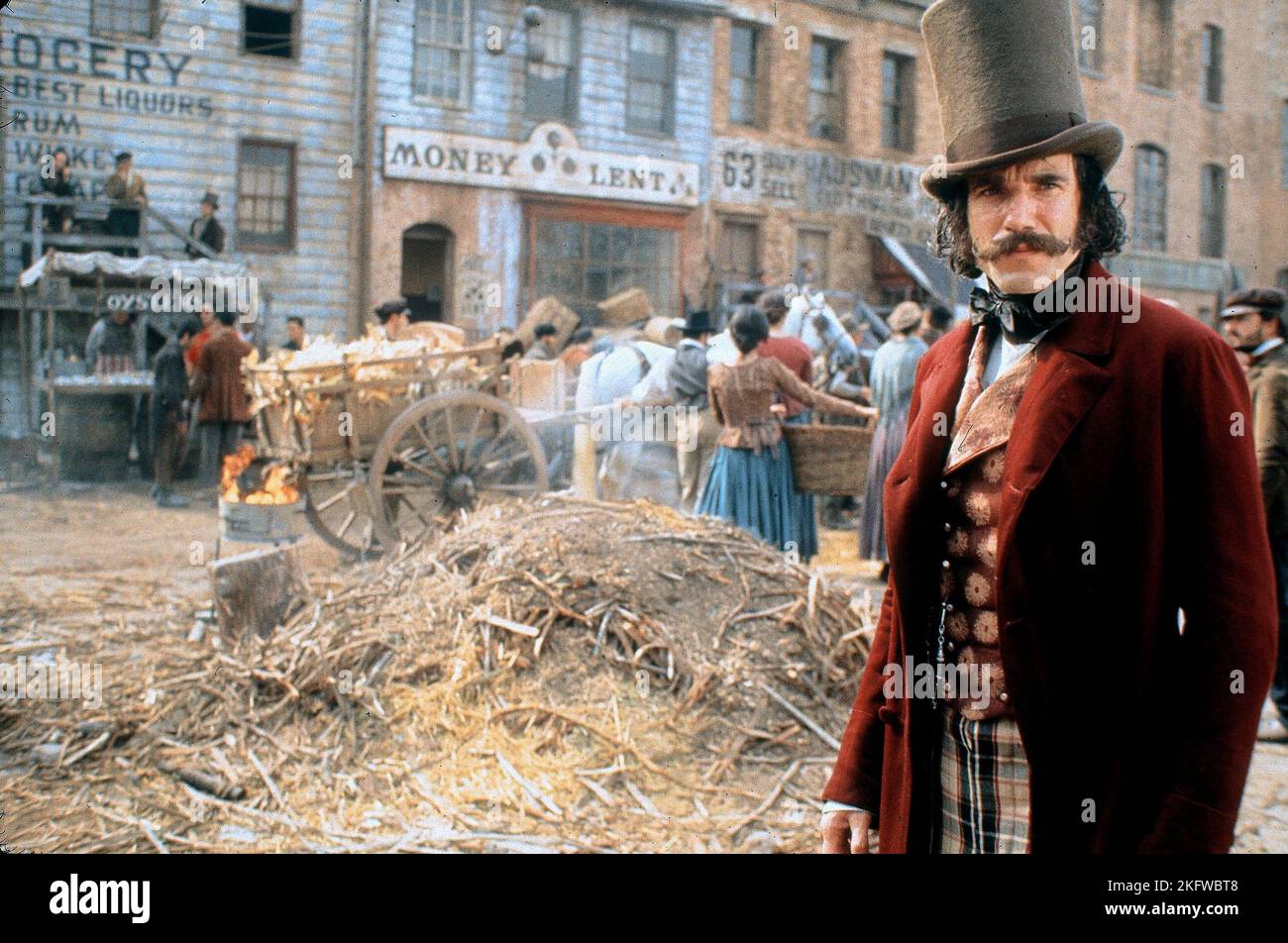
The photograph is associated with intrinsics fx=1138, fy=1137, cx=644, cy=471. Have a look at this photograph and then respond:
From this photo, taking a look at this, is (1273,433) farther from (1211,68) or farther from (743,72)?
(1211,68)

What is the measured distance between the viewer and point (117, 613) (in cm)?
740

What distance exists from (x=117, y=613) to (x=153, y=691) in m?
2.29

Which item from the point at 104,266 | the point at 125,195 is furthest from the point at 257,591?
the point at 125,195

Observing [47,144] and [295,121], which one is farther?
[295,121]

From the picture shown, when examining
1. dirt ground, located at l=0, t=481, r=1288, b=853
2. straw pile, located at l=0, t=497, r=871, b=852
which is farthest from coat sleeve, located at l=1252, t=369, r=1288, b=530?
straw pile, located at l=0, t=497, r=871, b=852

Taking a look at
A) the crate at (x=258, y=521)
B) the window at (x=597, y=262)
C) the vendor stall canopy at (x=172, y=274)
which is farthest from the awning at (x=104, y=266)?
the crate at (x=258, y=521)

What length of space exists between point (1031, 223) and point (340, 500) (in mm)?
7834

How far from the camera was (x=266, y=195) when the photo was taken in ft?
54.6

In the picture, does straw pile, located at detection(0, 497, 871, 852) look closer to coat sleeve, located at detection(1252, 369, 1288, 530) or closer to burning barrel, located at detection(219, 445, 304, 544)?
burning barrel, located at detection(219, 445, 304, 544)

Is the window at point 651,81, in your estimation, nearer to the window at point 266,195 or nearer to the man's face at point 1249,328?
the window at point 266,195

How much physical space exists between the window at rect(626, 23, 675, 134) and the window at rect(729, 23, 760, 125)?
126 centimetres
